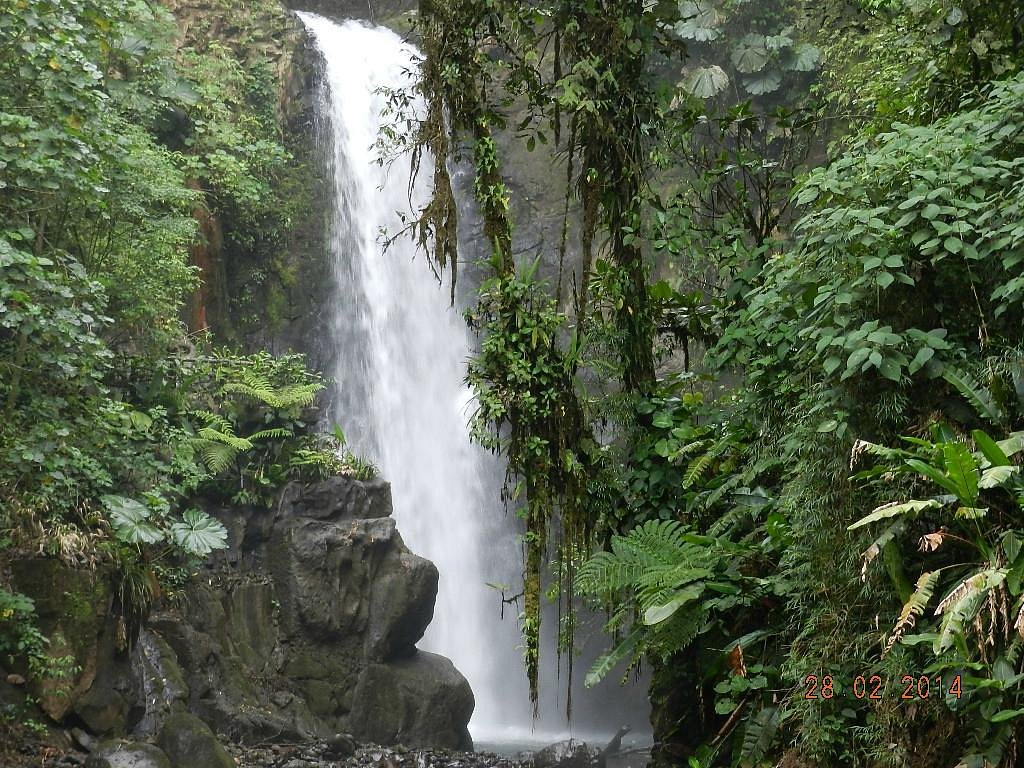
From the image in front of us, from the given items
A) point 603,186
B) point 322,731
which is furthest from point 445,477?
point 603,186

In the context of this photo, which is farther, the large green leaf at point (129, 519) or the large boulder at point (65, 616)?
the large green leaf at point (129, 519)

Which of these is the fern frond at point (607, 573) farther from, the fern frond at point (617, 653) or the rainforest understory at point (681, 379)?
the fern frond at point (617, 653)

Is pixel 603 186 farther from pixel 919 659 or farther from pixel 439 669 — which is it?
pixel 439 669

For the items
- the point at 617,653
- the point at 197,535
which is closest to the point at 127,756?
the point at 197,535

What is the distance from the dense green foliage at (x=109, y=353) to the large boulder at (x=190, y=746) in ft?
3.63

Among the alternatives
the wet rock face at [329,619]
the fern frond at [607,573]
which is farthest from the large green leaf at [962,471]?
the wet rock face at [329,619]

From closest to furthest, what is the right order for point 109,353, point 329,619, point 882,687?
point 882,687 < point 109,353 < point 329,619

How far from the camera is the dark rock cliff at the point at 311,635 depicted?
402 inches

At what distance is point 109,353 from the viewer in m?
8.27

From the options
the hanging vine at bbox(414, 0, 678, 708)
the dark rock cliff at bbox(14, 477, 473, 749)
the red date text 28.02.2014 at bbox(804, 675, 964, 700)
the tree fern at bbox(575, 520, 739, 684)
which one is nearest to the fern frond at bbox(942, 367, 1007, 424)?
the red date text 28.02.2014 at bbox(804, 675, 964, 700)

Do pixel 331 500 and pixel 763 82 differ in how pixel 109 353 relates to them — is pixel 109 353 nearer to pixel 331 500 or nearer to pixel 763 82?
pixel 331 500

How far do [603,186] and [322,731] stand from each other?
286 inches

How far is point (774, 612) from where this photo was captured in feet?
16.9

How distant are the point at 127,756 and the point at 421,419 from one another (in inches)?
376
